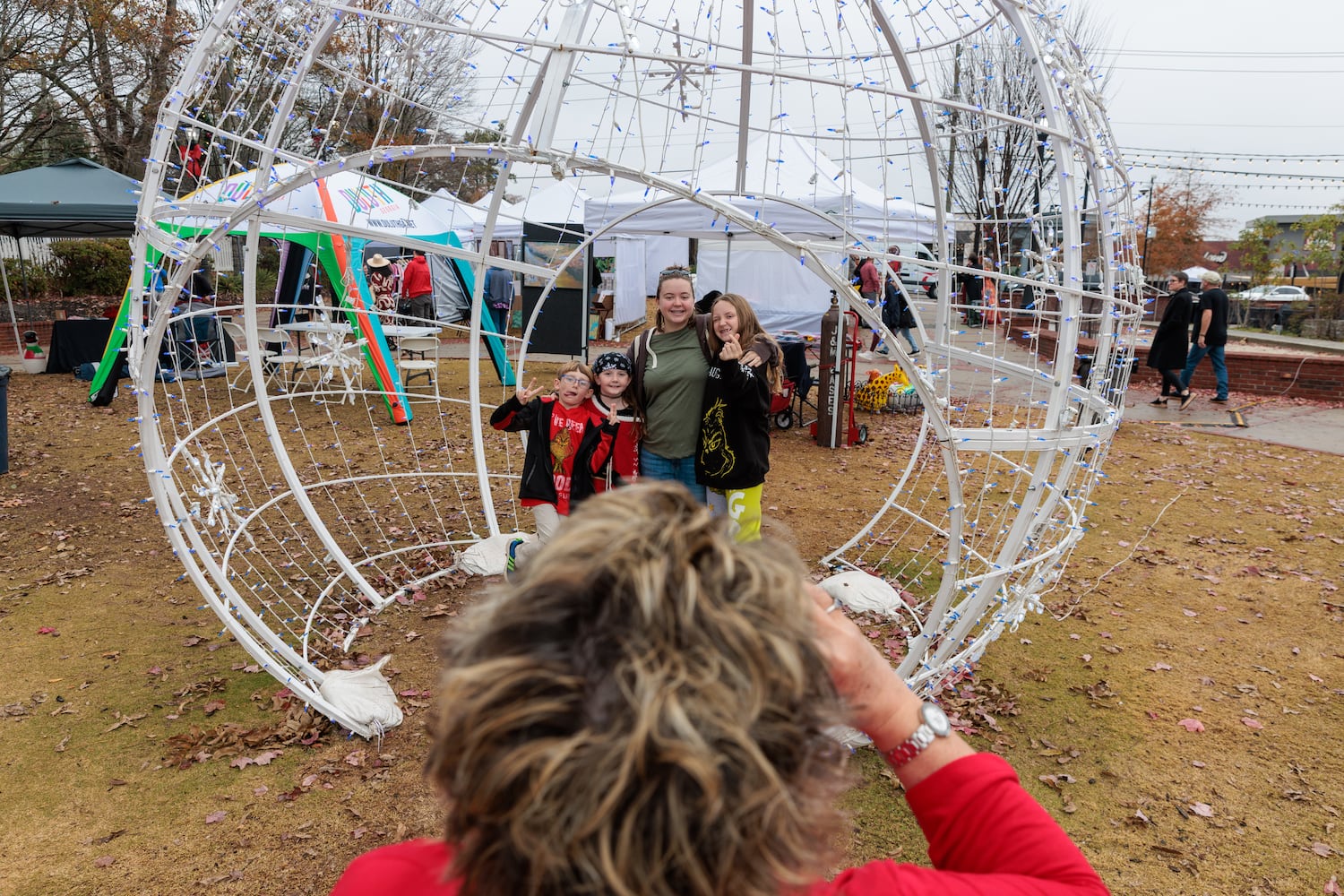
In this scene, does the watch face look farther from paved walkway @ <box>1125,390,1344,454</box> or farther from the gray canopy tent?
the gray canopy tent

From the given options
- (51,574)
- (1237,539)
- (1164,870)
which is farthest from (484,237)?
(1237,539)

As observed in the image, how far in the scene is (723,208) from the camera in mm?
2490

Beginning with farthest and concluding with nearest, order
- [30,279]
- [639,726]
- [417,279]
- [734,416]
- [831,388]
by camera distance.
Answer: [30,279], [417,279], [831,388], [734,416], [639,726]

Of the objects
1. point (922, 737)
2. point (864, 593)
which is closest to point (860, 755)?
point (864, 593)

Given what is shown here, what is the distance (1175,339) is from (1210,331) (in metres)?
0.51

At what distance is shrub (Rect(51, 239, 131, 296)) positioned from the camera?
15.7 m

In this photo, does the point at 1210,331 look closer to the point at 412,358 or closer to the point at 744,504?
the point at 744,504

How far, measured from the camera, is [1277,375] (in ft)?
37.4

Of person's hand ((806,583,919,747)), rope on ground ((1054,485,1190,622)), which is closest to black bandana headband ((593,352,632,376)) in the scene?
rope on ground ((1054,485,1190,622))

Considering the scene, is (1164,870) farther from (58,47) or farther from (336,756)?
(58,47)

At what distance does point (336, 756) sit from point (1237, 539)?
227 inches

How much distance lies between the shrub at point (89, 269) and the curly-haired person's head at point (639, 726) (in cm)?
1840

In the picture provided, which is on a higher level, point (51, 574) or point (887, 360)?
point (887, 360)

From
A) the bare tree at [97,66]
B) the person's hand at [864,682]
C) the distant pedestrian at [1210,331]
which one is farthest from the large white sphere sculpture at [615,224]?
the bare tree at [97,66]
